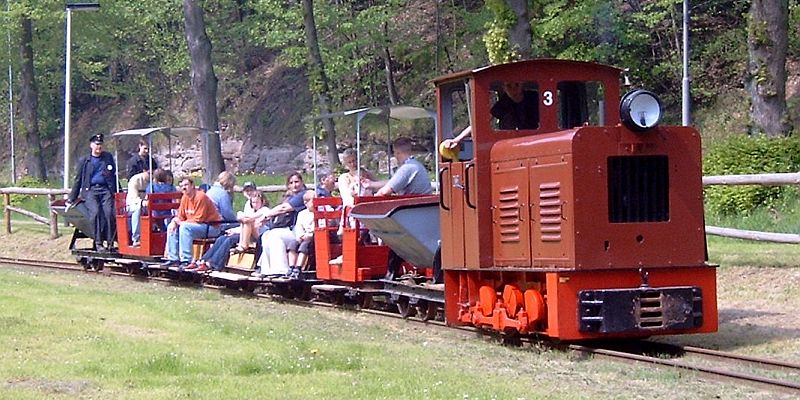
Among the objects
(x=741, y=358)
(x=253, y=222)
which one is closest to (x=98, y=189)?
(x=253, y=222)

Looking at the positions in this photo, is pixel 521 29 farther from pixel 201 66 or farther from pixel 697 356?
pixel 697 356

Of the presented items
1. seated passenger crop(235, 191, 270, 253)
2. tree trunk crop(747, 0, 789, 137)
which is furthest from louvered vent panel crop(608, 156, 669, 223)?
tree trunk crop(747, 0, 789, 137)

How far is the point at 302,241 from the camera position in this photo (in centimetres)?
1725

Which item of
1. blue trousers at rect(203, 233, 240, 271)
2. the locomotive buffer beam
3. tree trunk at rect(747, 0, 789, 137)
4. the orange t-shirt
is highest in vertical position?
tree trunk at rect(747, 0, 789, 137)

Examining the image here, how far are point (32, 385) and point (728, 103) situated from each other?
2574 centimetres

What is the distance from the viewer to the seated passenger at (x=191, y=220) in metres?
19.6

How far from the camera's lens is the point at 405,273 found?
51.0 ft

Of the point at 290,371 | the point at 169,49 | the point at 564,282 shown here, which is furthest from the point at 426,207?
the point at 169,49

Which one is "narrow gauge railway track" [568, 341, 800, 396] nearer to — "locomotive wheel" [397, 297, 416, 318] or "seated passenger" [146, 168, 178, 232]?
"locomotive wheel" [397, 297, 416, 318]

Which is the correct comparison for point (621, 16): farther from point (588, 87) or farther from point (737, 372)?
point (737, 372)

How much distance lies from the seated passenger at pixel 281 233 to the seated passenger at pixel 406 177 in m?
2.40

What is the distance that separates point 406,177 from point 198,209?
539cm

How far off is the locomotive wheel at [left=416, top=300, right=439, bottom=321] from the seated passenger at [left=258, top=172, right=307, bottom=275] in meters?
3.20

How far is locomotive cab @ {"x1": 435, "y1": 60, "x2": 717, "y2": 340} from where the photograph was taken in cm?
1123
